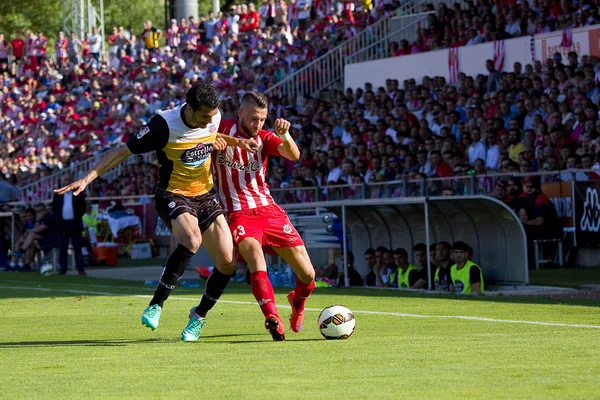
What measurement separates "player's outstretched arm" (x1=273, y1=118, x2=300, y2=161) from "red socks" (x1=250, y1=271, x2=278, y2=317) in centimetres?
108

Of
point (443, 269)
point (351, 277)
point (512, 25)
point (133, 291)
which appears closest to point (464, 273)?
point (443, 269)

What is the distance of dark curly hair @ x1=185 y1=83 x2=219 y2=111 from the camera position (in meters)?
9.73

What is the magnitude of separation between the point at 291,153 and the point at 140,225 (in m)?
19.5

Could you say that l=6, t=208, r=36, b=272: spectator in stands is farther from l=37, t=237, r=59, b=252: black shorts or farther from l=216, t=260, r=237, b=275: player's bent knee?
l=216, t=260, r=237, b=275: player's bent knee

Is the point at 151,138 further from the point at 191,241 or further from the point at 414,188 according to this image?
the point at 414,188

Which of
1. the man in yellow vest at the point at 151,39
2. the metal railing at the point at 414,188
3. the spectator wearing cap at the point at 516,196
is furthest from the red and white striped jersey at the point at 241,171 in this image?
the man in yellow vest at the point at 151,39

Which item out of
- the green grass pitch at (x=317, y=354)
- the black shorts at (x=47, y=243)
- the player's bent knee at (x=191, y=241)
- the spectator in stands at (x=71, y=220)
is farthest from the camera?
the black shorts at (x=47, y=243)

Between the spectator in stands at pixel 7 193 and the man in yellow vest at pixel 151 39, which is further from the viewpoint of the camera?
the man in yellow vest at pixel 151 39

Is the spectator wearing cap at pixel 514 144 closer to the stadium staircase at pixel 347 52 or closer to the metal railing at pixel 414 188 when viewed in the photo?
the metal railing at pixel 414 188

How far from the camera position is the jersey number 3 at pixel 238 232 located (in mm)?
10164

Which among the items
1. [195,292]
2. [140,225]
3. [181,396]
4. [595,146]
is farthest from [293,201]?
[181,396]

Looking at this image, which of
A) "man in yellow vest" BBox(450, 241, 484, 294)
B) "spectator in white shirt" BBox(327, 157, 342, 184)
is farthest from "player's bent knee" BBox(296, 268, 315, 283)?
"spectator in white shirt" BBox(327, 157, 342, 184)

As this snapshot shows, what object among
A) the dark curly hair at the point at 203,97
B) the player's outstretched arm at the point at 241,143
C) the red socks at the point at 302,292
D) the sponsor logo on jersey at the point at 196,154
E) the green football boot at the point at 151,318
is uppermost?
the dark curly hair at the point at 203,97

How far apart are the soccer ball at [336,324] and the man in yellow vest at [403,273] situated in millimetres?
7114
